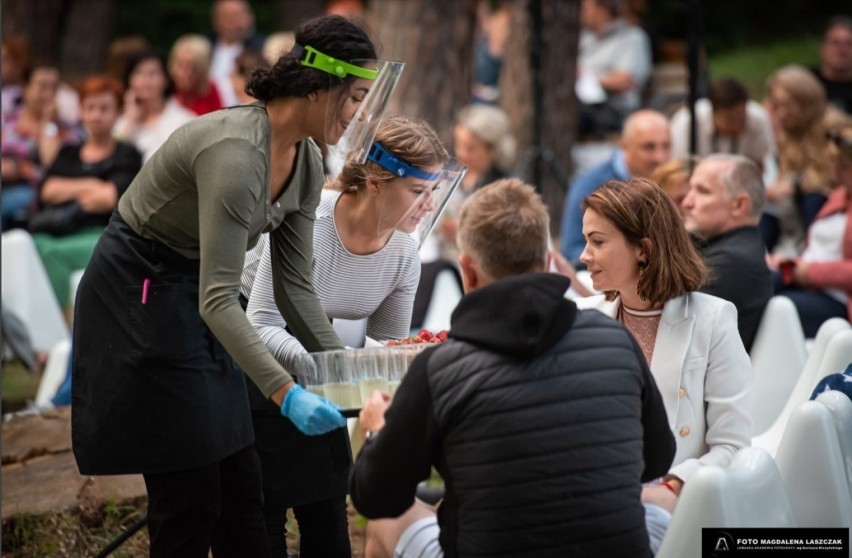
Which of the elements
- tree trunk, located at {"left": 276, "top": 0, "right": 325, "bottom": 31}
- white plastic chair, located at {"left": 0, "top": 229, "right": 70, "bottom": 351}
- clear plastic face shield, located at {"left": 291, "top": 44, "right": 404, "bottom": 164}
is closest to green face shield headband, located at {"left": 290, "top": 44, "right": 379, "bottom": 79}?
clear plastic face shield, located at {"left": 291, "top": 44, "right": 404, "bottom": 164}

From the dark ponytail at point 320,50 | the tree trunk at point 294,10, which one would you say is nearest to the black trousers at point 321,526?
the dark ponytail at point 320,50

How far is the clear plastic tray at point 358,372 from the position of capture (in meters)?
2.92

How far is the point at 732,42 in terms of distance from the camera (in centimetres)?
1542

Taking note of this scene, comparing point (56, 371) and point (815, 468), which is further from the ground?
point (815, 468)

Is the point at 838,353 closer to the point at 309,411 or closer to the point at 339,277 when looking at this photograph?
the point at 339,277

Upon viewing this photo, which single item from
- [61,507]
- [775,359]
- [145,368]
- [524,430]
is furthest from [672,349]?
[61,507]

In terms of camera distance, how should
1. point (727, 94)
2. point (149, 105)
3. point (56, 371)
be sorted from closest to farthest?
point (56, 371) < point (727, 94) < point (149, 105)

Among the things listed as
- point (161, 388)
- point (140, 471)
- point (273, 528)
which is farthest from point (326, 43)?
point (273, 528)

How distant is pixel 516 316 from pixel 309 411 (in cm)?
56

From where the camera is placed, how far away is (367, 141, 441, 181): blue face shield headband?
3.31m

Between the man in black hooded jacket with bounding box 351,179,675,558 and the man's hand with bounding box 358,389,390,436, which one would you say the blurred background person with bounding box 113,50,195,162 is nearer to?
the man's hand with bounding box 358,389,390,436

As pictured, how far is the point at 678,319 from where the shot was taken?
339 cm

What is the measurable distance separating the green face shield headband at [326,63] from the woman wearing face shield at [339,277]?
42 centimetres

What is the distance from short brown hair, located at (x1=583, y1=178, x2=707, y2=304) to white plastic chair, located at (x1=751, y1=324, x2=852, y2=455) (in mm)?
919
